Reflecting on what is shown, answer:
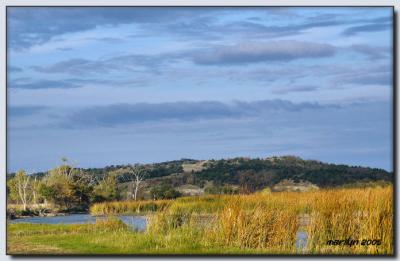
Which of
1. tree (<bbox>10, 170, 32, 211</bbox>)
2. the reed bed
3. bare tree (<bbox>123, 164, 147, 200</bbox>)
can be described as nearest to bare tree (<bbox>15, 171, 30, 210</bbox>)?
tree (<bbox>10, 170, 32, 211</bbox>)

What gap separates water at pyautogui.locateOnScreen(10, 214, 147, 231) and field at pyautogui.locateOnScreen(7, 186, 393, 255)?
2.64 ft

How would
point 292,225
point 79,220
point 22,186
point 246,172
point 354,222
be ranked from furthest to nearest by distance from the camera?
point 79,220, point 246,172, point 22,186, point 292,225, point 354,222

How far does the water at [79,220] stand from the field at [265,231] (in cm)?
81

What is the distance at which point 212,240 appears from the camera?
1581cm

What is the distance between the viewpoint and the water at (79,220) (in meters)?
17.9

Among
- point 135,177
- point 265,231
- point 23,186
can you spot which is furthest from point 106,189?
point 265,231

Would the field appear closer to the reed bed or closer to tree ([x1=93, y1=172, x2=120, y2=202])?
the reed bed

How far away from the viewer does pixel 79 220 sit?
1956 centimetres

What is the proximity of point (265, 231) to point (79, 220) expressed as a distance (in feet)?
18.0

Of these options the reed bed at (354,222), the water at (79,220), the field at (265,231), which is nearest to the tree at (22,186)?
the water at (79,220)

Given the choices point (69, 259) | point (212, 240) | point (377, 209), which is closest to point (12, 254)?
point (69, 259)

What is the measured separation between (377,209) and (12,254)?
6547mm

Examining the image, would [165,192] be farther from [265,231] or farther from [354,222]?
[354,222]

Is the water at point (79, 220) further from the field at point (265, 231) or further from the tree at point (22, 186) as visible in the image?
the field at point (265, 231)
